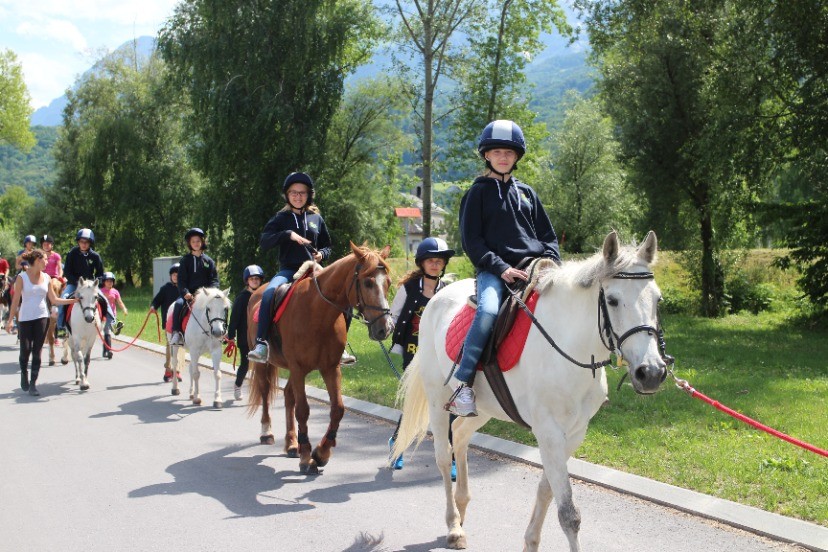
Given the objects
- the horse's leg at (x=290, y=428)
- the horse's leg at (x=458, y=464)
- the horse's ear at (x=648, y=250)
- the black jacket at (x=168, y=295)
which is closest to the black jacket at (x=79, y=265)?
the black jacket at (x=168, y=295)

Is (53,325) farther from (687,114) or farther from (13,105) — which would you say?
(13,105)

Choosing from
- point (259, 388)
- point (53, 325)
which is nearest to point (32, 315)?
point (53, 325)

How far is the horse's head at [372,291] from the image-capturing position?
7.03 meters

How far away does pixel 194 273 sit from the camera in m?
12.4

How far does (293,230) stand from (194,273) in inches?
179

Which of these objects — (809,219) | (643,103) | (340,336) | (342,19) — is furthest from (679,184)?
(340,336)

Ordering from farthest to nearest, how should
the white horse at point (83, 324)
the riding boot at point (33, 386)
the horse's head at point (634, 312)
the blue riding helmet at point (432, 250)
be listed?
the white horse at point (83, 324) → the riding boot at point (33, 386) → the blue riding helmet at point (432, 250) → the horse's head at point (634, 312)

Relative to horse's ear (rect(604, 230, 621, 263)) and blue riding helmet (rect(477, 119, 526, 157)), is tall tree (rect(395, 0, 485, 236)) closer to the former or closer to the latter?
blue riding helmet (rect(477, 119, 526, 157))

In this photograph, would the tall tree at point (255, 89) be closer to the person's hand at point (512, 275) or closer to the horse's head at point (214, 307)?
the horse's head at point (214, 307)

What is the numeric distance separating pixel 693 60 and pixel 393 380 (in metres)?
15.8

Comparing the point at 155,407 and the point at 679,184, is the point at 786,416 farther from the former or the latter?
the point at 679,184

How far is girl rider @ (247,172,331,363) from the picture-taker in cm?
828

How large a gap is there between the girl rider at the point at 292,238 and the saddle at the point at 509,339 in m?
3.73

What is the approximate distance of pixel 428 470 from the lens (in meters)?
7.62
